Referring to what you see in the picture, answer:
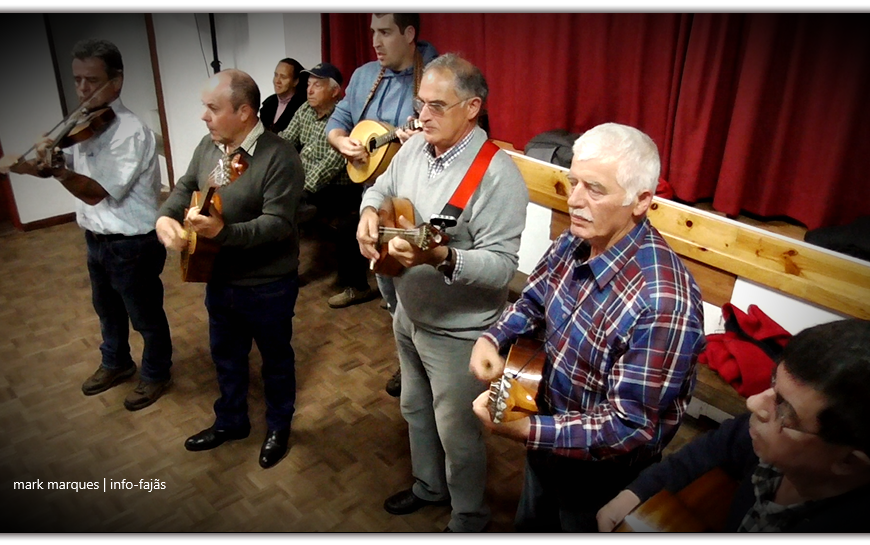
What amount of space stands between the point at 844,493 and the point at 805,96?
1.65 m

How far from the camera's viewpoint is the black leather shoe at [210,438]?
244cm

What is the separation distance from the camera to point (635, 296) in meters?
1.26

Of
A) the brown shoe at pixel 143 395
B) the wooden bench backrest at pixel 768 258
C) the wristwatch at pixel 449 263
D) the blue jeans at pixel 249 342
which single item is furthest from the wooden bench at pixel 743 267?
the brown shoe at pixel 143 395

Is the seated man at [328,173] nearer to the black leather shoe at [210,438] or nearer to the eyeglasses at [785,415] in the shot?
the black leather shoe at [210,438]

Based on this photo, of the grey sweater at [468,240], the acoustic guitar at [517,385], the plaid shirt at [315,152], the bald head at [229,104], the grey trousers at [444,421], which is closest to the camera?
the acoustic guitar at [517,385]

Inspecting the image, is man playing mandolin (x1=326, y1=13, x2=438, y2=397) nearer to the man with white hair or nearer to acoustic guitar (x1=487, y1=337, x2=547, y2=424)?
acoustic guitar (x1=487, y1=337, x2=547, y2=424)

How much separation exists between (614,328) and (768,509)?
0.41 meters

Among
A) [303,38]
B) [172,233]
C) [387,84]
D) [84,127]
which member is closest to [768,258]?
[387,84]

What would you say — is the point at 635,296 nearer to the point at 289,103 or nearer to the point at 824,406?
the point at 824,406

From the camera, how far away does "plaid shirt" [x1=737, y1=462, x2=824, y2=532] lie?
1.07 m

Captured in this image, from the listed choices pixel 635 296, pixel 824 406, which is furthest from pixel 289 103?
pixel 824 406

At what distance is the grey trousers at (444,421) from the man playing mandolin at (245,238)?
0.50 m

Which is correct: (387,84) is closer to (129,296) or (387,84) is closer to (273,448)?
(129,296)

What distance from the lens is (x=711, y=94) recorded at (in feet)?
8.07
